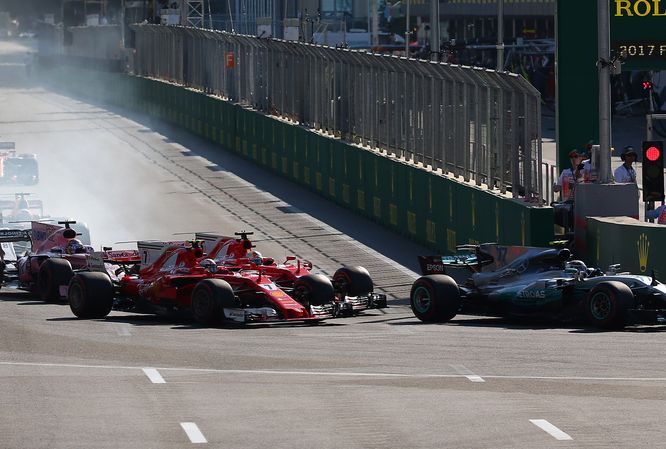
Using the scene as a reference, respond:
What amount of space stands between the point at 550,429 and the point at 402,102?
2156cm

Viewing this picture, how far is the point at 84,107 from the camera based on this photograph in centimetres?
7912

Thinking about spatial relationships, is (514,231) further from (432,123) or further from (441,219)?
(432,123)

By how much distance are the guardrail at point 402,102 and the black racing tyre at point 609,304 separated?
6165 mm

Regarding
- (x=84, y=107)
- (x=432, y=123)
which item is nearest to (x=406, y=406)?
(x=432, y=123)

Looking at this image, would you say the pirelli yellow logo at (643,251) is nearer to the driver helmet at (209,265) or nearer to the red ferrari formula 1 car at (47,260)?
the driver helmet at (209,265)

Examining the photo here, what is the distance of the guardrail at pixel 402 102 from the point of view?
2725 centimetres

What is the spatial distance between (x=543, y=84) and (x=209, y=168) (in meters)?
24.6

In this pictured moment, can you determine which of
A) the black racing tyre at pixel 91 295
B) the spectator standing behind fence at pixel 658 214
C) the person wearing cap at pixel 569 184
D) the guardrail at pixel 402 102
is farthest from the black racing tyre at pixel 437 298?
the spectator standing behind fence at pixel 658 214

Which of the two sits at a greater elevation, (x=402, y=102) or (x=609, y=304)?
(x=402, y=102)

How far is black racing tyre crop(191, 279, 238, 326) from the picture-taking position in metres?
21.3

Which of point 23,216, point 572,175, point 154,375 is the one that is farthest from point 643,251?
point 23,216

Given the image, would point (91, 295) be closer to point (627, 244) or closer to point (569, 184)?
point (627, 244)

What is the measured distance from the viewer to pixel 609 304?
1975cm

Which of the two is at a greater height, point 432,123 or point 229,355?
point 432,123
